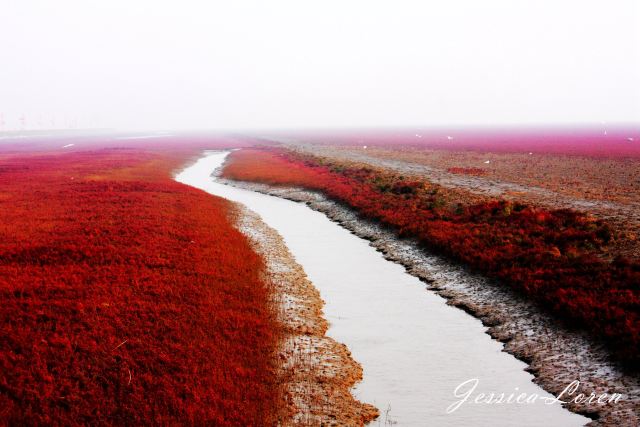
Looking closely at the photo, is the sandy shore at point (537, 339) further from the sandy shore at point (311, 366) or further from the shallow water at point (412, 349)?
the sandy shore at point (311, 366)

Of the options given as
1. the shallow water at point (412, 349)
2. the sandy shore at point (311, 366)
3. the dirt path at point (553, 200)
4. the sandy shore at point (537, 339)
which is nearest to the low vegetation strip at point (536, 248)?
the sandy shore at point (537, 339)

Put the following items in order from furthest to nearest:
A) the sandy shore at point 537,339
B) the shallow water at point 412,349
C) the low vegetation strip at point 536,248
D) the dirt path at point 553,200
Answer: the dirt path at point 553,200 → the low vegetation strip at point 536,248 → the sandy shore at point 537,339 → the shallow water at point 412,349

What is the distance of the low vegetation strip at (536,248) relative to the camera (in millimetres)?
15856

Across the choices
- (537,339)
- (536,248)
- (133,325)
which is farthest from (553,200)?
(133,325)

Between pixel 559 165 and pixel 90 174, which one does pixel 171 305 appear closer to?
pixel 90 174

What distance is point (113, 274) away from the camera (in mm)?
19516

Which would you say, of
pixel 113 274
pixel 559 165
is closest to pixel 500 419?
pixel 113 274

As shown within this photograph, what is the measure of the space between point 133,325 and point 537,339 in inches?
533

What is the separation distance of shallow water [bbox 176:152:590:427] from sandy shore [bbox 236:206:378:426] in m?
0.45

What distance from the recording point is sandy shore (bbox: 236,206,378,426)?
11391mm

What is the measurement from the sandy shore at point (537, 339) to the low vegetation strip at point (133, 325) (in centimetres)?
787

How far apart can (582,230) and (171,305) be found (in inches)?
854
